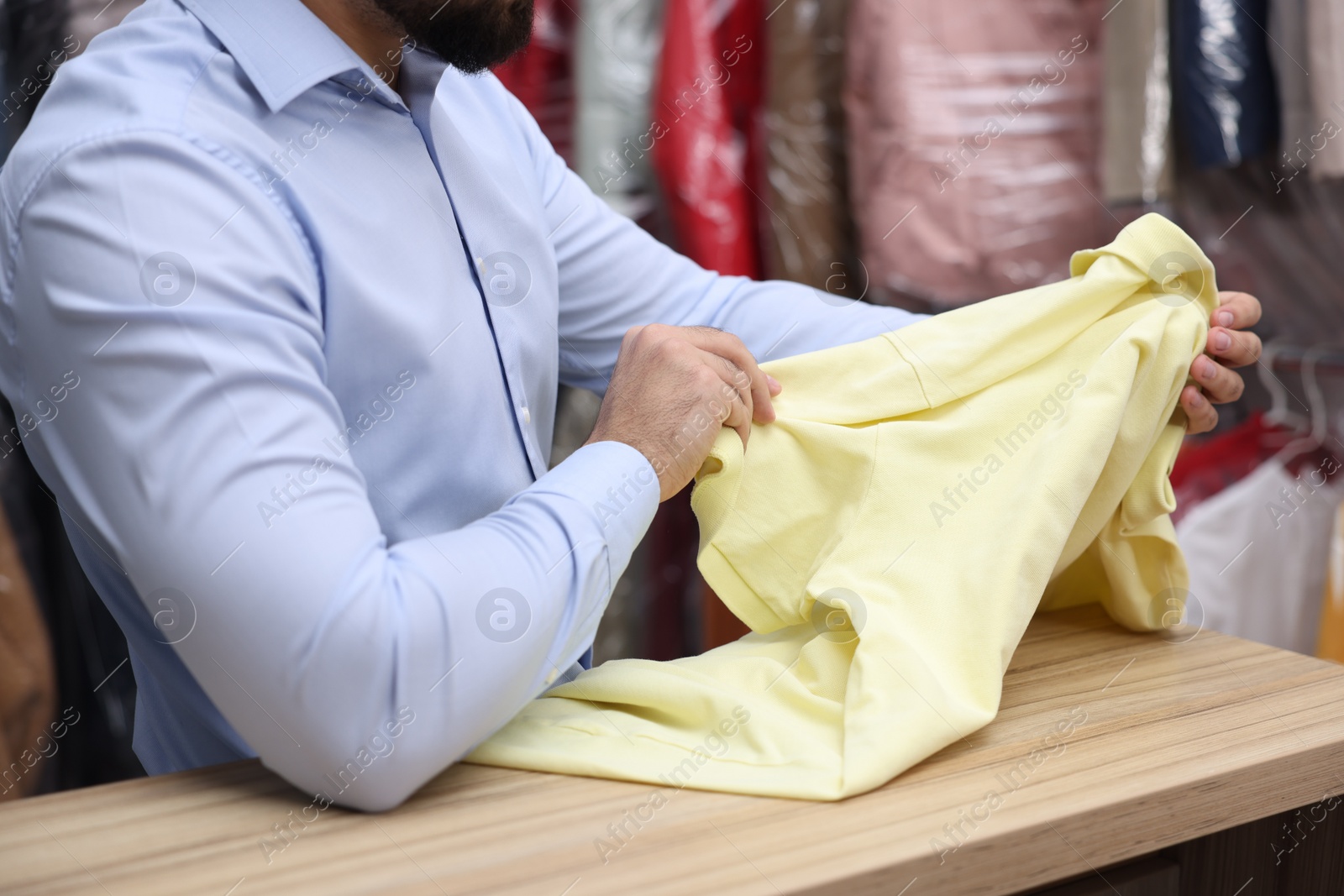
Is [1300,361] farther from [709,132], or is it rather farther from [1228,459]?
[709,132]

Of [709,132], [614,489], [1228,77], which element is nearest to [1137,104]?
[1228,77]

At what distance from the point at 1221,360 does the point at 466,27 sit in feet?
1.93

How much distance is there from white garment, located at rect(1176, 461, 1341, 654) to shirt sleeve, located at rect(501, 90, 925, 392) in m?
0.64

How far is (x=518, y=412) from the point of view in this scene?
0.80 meters

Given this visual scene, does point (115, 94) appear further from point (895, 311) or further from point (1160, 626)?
point (1160, 626)

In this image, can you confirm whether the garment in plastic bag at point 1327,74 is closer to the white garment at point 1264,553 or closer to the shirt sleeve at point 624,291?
the white garment at point 1264,553

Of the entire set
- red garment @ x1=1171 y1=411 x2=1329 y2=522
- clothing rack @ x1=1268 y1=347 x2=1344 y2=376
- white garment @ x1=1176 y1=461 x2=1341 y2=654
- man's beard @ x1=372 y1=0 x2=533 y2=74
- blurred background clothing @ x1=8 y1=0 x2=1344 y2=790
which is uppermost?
man's beard @ x1=372 y1=0 x2=533 y2=74

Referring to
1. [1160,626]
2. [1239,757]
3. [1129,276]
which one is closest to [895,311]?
[1129,276]

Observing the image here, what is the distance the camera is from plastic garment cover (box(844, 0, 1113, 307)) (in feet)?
4.88

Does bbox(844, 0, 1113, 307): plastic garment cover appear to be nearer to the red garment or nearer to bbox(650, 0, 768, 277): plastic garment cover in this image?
bbox(650, 0, 768, 277): plastic garment cover

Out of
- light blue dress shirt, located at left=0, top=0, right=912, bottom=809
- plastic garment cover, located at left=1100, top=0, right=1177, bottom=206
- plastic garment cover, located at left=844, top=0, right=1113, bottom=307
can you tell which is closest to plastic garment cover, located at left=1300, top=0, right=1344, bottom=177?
plastic garment cover, located at left=1100, top=0, right=1177, bottom=206

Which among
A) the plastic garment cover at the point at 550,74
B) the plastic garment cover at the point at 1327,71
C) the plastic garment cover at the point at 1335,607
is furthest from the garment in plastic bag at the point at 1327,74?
the plastic garment cover at the point at 550,74

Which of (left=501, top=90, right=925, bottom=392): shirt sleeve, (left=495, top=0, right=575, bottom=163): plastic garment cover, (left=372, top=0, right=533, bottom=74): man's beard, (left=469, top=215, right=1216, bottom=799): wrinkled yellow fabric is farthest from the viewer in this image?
(left=495, top=0, right=575, bottom=163): plastic garment cover

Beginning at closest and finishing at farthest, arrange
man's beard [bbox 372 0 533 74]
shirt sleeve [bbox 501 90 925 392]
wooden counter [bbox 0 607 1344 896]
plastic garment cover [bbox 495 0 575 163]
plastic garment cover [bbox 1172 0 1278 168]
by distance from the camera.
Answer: wooden counter [bbox 0 607 1344 896] < man's beard [bbox 372 0 533 74] < shirt sleeve [bbox 501 90 925 392] < plastic garment cover [bbox 1172 0 1278 168] < plastic garment cover [bbox 495 0 575 163]
